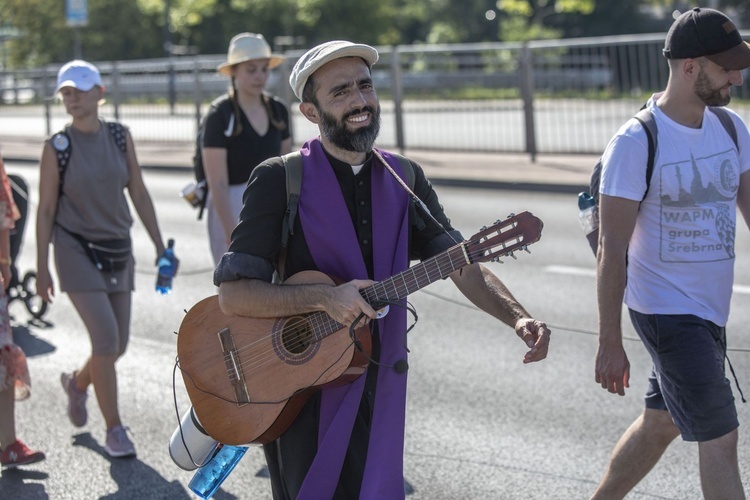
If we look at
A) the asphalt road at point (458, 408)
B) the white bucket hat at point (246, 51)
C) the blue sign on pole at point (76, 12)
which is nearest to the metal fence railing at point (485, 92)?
the blue sign on pole at point (76, 12)

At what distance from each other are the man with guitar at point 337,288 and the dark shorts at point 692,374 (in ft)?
2.47

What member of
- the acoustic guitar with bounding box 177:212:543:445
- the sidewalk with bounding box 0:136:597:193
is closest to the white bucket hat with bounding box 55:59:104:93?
the acoustic guitar with bounding box 177:212:543:445

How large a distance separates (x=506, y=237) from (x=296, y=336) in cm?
75

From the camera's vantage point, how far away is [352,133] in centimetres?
351

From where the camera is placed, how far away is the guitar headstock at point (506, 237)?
330 centimetres

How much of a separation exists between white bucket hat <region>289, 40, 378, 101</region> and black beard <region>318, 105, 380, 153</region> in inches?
5.1

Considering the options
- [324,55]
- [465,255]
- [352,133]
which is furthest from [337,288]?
[324,55]

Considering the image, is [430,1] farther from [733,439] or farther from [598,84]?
[733,439]

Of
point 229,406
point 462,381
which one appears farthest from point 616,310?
point 462,381

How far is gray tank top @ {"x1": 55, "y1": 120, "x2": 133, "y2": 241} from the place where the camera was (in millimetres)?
5984

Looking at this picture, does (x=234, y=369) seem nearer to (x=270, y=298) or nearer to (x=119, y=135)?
(x=270, y=298)

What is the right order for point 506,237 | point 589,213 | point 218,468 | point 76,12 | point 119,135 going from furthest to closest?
point 76,12 < point 119,135 < point 589,213 < point 218,468 < point 506,237

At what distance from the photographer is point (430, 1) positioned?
70.1 meters

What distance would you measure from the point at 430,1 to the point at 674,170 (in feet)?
222
